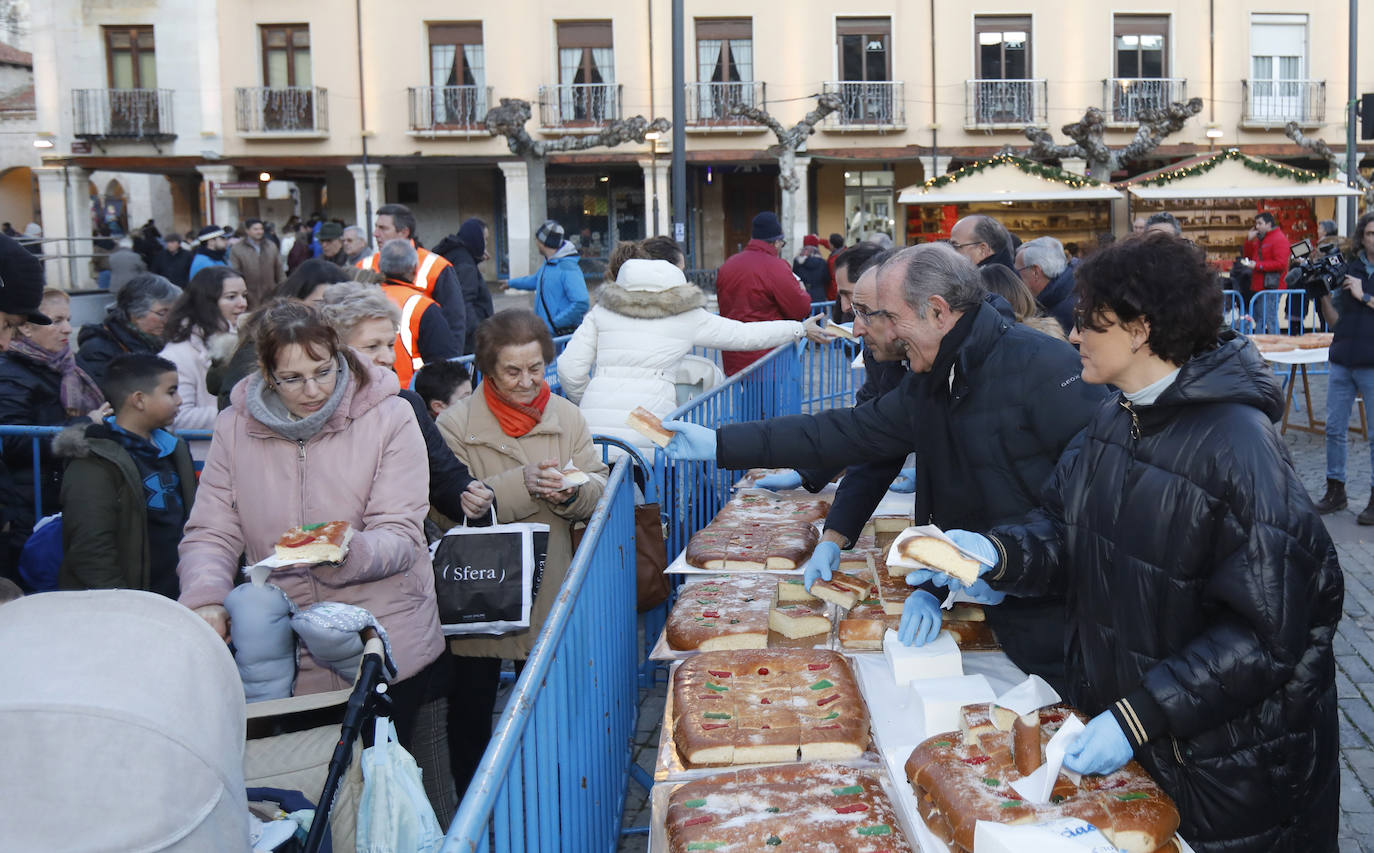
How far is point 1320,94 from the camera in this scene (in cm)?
3162

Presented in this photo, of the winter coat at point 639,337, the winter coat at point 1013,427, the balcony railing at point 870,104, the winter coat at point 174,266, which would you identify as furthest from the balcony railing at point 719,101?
the winter coat at point 1013,427

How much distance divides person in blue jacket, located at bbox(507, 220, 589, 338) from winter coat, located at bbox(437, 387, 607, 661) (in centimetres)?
455

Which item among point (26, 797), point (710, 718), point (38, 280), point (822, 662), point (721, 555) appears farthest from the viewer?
point (38, 280)

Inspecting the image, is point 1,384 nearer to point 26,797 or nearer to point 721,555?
point 721,555

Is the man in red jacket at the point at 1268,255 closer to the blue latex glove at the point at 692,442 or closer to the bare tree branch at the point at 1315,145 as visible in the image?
the blue latex glove at the point at 692,442

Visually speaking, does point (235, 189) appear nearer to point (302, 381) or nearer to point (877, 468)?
point (877, 468)

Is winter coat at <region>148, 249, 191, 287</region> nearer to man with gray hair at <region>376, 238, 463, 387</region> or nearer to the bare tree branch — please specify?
man with gray hair at <region>376, 238, 463, 387</region>

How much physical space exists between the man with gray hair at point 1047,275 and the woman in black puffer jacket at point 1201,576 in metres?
4.89

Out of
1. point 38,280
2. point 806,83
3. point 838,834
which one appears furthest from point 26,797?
point 806,83

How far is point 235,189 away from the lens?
29.7 metres

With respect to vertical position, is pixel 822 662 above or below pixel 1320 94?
below

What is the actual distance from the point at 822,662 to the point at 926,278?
1154mm

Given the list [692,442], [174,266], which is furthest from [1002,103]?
[692,442]

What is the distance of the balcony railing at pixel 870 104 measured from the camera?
31.6 metres
